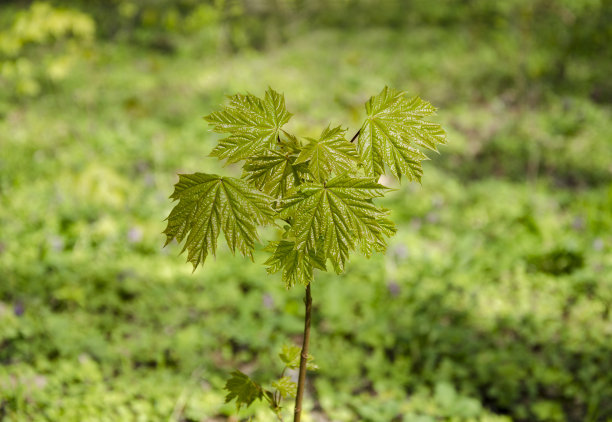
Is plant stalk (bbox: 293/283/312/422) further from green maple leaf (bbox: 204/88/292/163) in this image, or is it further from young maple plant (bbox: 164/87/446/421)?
green maple leaf (bbox: 204/88/292/163)

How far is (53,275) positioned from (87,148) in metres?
2.27

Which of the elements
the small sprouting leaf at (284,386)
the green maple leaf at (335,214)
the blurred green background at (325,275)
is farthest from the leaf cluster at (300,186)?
the blurred green background at (325,275)

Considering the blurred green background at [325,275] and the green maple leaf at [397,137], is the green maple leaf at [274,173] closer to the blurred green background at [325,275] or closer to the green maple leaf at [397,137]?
the green maple leaf at [397,137]

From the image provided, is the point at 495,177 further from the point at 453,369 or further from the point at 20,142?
the point at 20,142

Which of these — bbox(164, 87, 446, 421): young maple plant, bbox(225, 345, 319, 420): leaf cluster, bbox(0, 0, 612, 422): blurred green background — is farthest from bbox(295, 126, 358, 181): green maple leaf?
bbox(0, 0, 612, 422): blurred green background

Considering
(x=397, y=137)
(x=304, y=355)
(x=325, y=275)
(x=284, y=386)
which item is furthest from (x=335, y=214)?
(x=325, y=275)

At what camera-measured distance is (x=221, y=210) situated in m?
1.07

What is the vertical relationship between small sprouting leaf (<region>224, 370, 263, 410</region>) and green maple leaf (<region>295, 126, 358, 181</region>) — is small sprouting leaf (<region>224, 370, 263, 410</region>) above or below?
below

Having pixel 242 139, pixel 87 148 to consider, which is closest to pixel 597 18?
pixel 87 148

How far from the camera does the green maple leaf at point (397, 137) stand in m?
1.10

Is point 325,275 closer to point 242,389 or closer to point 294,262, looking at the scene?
point 242,389

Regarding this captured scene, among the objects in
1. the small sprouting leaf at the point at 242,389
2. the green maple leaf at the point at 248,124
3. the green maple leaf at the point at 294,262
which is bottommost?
the small sprouting leaf at the point at 242,389

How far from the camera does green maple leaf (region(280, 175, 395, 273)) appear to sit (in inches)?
40.4

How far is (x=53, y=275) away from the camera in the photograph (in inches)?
129
